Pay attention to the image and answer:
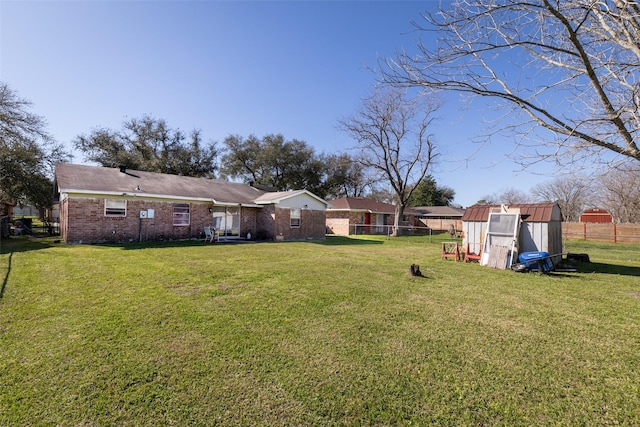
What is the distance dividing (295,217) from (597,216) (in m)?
35.4

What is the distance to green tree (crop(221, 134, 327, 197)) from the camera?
36656mm

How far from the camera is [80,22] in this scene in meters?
9.59

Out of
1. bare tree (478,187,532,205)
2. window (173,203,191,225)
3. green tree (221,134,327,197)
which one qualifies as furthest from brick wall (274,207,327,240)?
bare tree (478,187,532,205)

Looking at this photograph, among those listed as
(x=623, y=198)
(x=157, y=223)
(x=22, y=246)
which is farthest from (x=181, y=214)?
(x=623, y=198)

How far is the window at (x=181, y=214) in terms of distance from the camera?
636 inches

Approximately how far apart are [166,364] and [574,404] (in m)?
3.96

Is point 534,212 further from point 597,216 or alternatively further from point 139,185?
point 597,216

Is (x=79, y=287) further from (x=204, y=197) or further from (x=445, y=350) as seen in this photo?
(x=204, y=197)

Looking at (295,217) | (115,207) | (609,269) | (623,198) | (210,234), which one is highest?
(623,198)

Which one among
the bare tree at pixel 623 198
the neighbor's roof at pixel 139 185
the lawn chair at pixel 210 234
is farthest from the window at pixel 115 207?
the bare tree at pixel 623 198

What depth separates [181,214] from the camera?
16.4 m

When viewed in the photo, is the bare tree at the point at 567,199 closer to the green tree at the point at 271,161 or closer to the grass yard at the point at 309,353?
the green tree at the point at 271,161

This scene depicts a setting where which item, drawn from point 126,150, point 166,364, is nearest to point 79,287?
point 166,364

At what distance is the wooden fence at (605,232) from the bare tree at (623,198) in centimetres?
395
